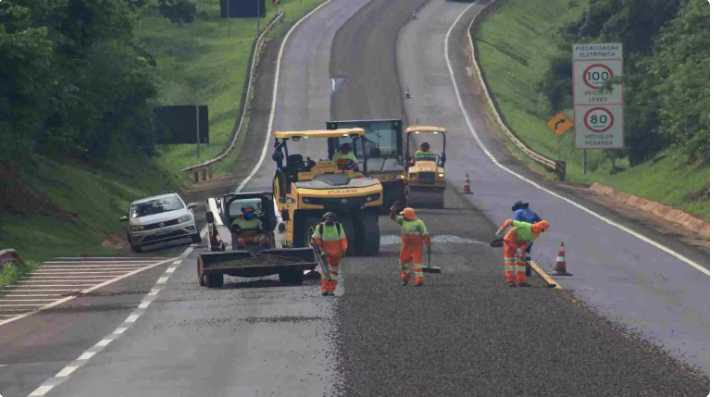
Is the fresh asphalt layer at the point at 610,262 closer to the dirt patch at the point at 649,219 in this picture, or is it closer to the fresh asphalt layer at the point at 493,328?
the fresh asphalt layer at the point at 493,328

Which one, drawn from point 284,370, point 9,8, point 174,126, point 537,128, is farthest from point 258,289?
point 537,128

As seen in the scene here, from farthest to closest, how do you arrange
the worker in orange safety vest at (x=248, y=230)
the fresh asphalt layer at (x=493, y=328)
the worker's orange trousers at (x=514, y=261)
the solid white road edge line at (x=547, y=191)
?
the solid white road edge line at (x=547, y=191), the worker in orange safety vest at (x=248, y=230), the worker's orange trousers at (x=514, y=261), the fresh asphalt layer at (x=493, y=328)

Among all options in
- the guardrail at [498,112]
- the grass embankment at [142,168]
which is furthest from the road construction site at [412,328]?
the guardrail at [498,112]

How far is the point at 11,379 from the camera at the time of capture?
15859mm

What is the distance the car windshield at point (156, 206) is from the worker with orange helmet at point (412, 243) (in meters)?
13.5

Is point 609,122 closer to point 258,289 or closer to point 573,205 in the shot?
point 573,205

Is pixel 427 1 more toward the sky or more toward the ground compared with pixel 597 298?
more toward the sky

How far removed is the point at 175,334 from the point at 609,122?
1367 inches

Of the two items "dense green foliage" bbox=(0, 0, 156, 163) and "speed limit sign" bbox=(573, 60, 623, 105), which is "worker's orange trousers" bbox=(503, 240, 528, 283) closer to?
"dense green foliage" bbox=(0, 0, 156, 163)

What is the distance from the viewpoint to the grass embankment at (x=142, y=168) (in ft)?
114

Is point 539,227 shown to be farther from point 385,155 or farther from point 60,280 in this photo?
point 385,155

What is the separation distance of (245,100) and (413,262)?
58.1m

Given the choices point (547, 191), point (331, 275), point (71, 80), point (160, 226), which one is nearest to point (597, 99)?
point (547, 191)

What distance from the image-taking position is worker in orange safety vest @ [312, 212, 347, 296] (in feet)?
74.0
